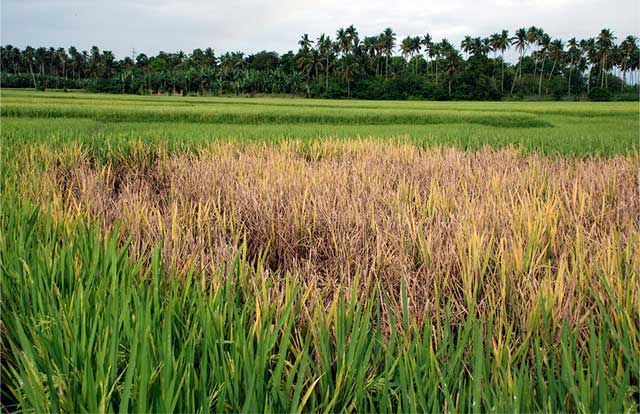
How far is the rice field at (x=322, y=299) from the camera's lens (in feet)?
3.56

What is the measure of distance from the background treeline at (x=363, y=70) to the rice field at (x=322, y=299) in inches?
1979

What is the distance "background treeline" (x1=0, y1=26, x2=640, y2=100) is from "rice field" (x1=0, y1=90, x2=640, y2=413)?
50.3m

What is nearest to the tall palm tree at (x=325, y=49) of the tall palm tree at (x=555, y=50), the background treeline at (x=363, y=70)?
the background treeline at (x=363, y=70)

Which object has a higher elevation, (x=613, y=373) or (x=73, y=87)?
(x=73, y=87)

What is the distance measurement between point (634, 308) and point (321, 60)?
66.0 m

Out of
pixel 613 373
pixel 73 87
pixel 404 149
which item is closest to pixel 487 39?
pixel 73 87

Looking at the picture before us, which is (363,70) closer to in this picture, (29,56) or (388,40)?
(388,40)

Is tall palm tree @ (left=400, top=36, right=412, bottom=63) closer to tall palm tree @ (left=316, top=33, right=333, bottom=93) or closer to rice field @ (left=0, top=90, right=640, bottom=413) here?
tall palm tree @ (left=316, top=33, right=333, bottom=93)

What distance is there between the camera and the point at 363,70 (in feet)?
200

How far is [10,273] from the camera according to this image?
1817mm

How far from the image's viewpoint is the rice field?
3.56ft

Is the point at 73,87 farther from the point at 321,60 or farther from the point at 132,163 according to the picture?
the point at 132,163

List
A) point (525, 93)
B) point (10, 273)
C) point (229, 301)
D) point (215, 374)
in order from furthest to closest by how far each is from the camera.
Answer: point (525, 93)
point (10, 273)
point (229, 301)
point (215, 374)

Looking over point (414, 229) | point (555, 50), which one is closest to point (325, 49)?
point (555, 50)
